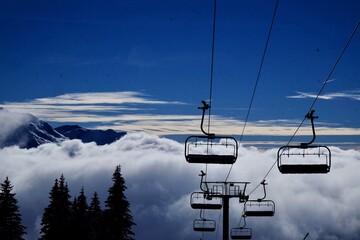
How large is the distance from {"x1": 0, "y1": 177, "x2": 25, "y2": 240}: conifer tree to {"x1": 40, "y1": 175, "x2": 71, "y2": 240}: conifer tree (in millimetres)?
6131

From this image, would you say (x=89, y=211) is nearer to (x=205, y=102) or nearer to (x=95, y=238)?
(x=95, y=238)

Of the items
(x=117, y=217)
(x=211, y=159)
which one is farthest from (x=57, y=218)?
(x=211, y=159)

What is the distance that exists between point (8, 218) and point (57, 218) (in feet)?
27.6

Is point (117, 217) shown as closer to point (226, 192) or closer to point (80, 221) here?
point (80, 221)

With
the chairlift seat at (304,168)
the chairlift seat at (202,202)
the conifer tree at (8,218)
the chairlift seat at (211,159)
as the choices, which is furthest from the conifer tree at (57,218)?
the chairlift seat at (304,168)

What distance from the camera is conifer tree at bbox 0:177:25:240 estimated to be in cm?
4966

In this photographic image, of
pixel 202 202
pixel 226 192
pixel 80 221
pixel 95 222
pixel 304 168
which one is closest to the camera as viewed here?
pixel 304 168

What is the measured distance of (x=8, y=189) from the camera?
52156 mm

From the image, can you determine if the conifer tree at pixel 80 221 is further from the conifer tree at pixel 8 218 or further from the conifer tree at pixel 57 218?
the conifer tree at pixel 8 218

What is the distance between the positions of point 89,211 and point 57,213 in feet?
15.6

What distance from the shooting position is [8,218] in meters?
51.2

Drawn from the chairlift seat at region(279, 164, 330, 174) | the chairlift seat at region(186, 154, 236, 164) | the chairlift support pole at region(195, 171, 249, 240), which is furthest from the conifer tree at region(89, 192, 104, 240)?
the chairlift seat at region(279, 164, 330, 174)

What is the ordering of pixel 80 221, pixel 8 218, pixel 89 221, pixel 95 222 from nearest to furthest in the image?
pixel 8 218, pixel 80 221, pixel 89 221, pixel 95 222

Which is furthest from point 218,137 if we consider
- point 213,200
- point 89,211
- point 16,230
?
point 89,211
